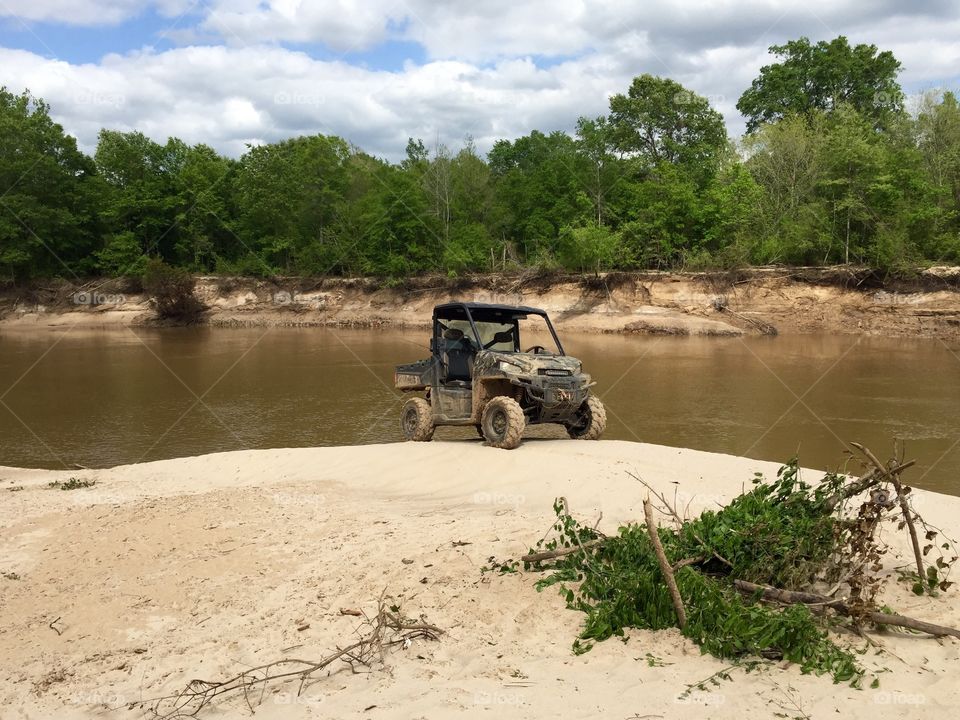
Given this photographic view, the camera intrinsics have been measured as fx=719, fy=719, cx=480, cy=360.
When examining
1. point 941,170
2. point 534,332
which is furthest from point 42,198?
point 941,170

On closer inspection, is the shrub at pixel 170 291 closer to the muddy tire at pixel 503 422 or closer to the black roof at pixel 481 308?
the black roof at pixel 481 308

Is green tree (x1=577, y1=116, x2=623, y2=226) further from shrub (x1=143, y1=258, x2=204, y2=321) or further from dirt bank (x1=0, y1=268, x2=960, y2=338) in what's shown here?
shrub (x1=143, y1=258, x2=204, y2=321)

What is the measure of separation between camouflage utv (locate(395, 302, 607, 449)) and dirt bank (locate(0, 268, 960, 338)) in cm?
2406

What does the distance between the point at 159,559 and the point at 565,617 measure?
3950 mm

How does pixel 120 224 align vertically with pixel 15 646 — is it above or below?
above

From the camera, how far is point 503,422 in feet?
37.0

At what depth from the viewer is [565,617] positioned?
5145 millimetres

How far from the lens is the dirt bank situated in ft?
108

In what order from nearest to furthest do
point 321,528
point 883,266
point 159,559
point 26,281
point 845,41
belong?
point 159,559
point 321,528
point 883,266
point 26,281
point 845,41

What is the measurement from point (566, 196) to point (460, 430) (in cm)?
3617

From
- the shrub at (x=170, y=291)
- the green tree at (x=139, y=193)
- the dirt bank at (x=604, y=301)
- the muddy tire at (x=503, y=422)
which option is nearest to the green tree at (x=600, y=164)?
the dirt bank at (x=604, y=301)

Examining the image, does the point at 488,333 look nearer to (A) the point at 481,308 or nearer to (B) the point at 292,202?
(A) the point at 481,308

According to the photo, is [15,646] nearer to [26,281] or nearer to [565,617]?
[565,617]

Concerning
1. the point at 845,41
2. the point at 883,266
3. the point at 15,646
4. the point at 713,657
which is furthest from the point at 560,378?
the point at 845,41
